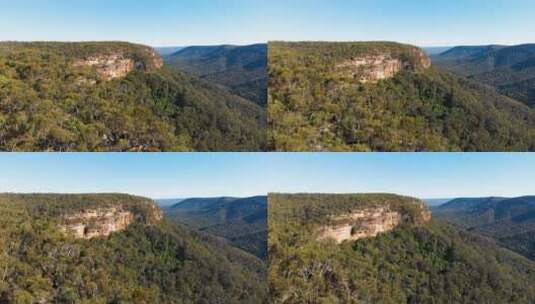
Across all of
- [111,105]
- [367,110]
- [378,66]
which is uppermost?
[378,66]

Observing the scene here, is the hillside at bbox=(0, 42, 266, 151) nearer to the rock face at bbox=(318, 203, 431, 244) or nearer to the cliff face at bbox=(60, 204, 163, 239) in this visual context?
the cliff face at bbox=(60, 204, 163, 239)

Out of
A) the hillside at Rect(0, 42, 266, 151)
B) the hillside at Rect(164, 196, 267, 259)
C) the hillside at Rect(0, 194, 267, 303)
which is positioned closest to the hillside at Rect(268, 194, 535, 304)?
the hillside at Rect(164, 196, 267, 259)

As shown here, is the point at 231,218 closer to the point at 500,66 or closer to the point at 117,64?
the point at 117,64

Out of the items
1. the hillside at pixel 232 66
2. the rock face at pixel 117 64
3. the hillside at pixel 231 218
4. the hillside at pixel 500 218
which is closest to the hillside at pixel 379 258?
the hillside at pixel 231 218

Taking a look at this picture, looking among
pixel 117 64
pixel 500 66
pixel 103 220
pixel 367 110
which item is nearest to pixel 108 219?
pixel 103 220

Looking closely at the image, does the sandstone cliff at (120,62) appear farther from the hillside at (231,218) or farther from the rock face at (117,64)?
the hillside at (231,218)

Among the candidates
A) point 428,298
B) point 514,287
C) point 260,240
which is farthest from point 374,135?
point 514,287
